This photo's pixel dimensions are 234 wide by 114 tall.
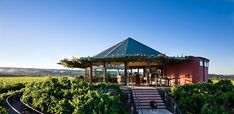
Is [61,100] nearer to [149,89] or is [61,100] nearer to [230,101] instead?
→ [149,89]

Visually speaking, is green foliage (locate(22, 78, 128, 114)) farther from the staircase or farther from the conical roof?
the conical roof

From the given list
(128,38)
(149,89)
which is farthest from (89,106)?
(128,38)

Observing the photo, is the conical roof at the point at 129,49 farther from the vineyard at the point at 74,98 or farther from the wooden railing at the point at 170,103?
the wooden railing at the point at 170,103

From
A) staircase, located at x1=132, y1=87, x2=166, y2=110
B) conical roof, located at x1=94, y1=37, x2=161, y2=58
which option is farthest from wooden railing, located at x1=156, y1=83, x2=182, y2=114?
conical roof, located at x1=94, y1=37, x2=161, y2=58

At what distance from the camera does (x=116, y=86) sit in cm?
1844

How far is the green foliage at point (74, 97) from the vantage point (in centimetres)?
1633

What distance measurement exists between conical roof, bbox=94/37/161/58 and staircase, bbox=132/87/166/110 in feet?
14.4

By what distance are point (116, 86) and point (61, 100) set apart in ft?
10.3

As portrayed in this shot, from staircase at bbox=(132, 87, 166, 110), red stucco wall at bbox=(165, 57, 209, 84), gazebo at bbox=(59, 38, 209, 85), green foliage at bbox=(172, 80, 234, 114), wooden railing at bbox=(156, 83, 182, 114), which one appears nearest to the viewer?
wooden railing at bbox=(156, 83, 182, 114)

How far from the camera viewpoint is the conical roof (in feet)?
78.0

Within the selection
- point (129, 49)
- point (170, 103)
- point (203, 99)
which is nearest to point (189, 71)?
point (129, 49)

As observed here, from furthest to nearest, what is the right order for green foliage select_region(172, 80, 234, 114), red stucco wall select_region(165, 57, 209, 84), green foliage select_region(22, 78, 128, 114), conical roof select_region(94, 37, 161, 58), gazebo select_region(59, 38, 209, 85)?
conical roof select_region(94, 37, 161, 58), red stucco wall select_region(165, 57, 209, 84), gazebo select_region(59, 38, 209, 85), green foliage select_region(172, 80, 234, 114), green foliage select_region(22, 78, 128, 114)

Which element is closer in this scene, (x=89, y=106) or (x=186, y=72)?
(x=89, y=106)

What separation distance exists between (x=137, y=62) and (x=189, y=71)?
12.3 ft
